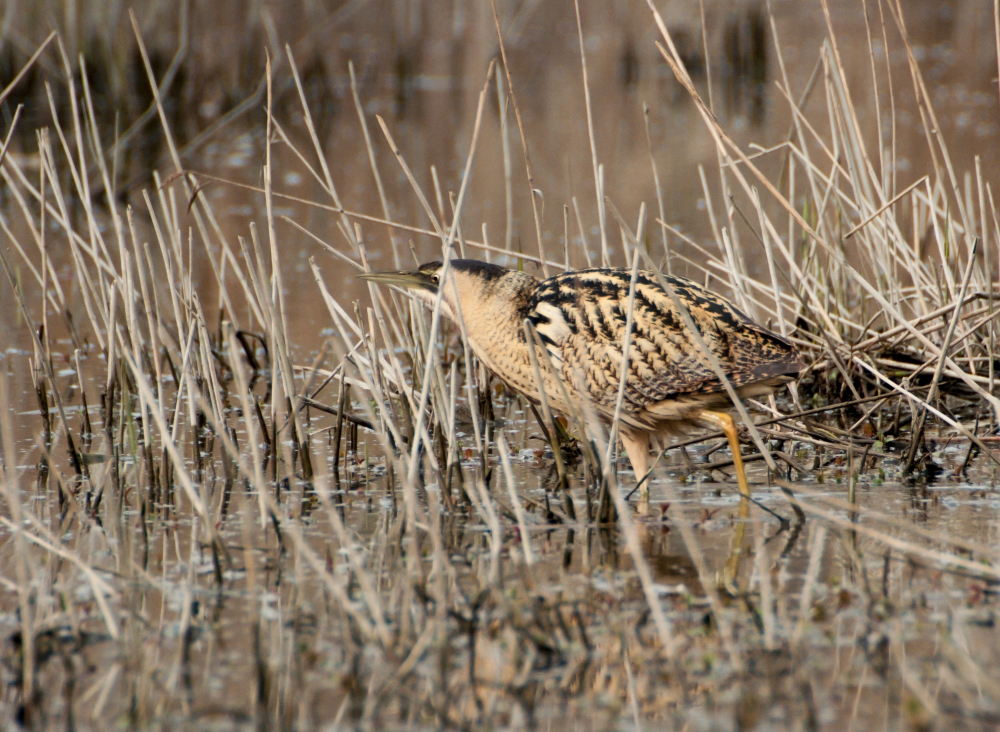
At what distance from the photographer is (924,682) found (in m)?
2.42

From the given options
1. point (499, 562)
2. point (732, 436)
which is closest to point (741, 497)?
point (732, 436)

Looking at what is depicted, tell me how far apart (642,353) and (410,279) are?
0.93 m

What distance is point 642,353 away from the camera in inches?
153

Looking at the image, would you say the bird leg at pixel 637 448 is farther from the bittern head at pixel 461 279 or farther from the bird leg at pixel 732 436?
the bittern head at pixel 461 279

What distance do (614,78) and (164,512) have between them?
1317 centimetres

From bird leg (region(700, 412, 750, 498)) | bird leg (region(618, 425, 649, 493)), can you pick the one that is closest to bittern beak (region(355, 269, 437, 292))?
bird leg (region(618, 425, 649, 493))

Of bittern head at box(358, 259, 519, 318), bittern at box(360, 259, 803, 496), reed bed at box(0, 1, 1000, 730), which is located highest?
bittern head at box(358, 259, 519, 318)

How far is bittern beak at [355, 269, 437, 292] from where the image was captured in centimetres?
432

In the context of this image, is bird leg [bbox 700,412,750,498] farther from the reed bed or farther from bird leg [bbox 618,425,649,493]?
bird leg [bbox 618,425,649,493]

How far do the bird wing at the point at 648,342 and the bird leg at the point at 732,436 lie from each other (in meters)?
0.10

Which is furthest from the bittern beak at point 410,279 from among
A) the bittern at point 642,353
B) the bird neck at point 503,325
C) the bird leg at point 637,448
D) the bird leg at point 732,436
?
the bird leg at point 732,436

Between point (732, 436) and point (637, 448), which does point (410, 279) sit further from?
point (732, 436)

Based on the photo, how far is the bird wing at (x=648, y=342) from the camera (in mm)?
3812

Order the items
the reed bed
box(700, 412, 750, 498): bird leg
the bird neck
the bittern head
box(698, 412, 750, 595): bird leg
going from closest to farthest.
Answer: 1. the reed bed
2. box(698, 412, 750, 595): bird leg
3. box(700, 412, 750, 498): bird leg
4. the bird neck
5. the bittern head
